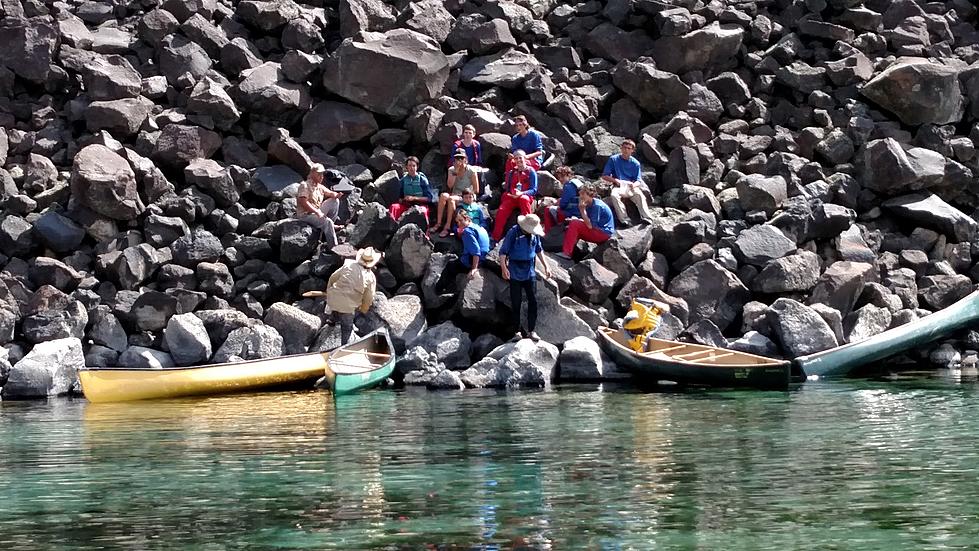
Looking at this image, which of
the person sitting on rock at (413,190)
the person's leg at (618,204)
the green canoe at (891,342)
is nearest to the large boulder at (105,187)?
the person sitting on rock at (413,190)

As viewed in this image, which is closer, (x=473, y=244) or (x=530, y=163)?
(x=473, y=244)

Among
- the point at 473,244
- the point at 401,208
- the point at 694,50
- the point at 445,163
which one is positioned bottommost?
the point at 473,244

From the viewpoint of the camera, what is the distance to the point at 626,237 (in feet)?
87.4

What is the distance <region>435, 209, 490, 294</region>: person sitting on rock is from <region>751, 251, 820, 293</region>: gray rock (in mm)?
5220

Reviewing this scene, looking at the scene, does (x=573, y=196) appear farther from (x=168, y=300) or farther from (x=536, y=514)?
(x=536, y=514)

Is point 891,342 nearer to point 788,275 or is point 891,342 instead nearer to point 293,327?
point 788,275

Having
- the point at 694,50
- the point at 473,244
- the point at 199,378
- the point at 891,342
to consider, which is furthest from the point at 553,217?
the point at 694,50

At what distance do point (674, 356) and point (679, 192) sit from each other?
20.8ft

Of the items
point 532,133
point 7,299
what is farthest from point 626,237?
point 7,299

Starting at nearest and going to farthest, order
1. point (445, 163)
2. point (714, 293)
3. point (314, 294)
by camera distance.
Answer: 1. point (314, 294)
2. point (714, 293)
3. point (445, 163)

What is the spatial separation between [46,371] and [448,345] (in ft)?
22.7

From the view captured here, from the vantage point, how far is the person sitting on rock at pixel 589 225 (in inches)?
1041

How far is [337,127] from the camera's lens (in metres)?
30.2

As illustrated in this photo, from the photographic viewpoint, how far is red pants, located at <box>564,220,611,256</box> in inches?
1040
